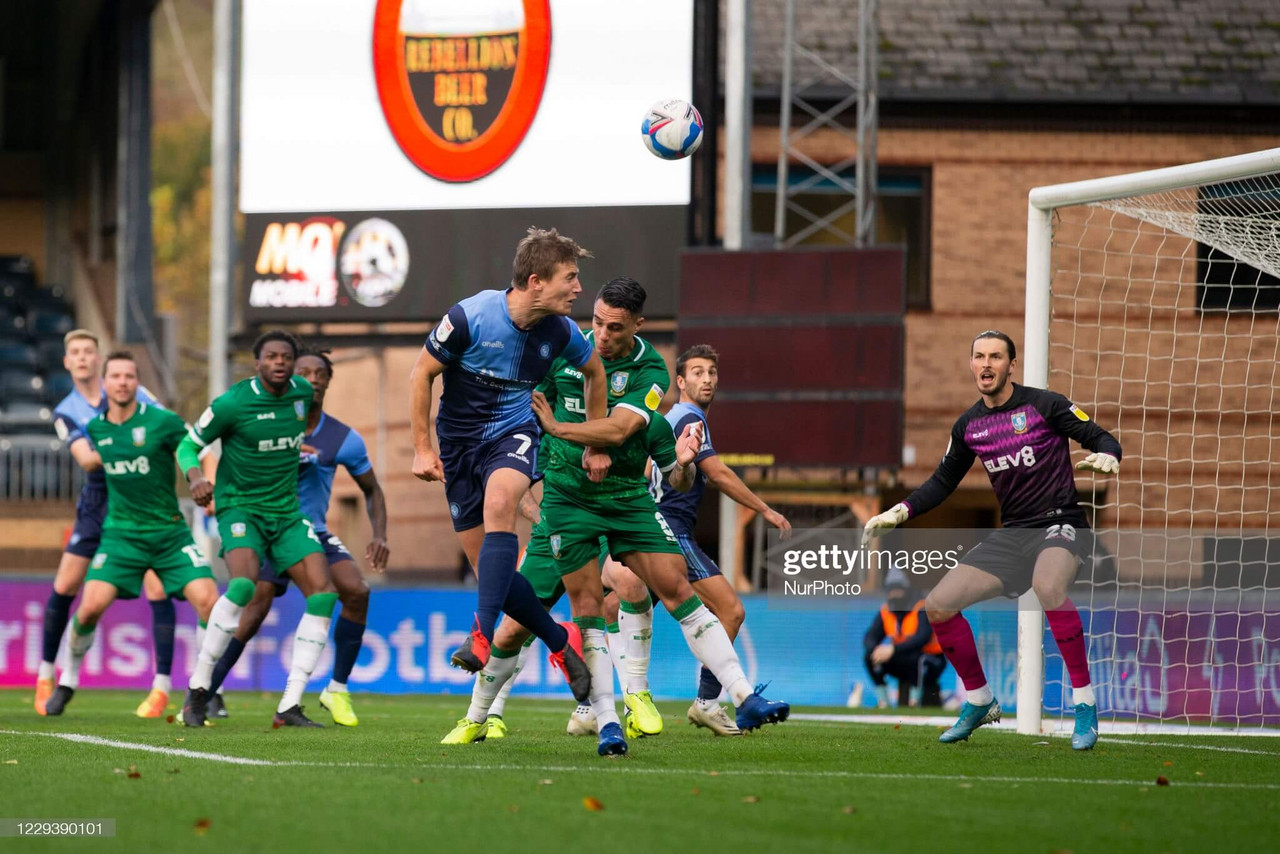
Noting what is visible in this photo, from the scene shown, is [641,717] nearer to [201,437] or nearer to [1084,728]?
[1084,728]

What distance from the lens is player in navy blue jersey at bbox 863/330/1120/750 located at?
8.21 m

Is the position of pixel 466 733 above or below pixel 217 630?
below

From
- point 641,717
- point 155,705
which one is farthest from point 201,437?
point 641,717

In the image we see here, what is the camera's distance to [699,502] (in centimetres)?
967

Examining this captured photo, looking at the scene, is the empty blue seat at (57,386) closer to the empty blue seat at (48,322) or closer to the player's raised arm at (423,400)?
the empty blue seat at (48,322)

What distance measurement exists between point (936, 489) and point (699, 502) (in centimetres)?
161

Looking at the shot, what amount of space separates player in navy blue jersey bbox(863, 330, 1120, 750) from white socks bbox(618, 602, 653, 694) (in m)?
1.57

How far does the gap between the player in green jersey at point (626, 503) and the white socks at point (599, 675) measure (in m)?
0.02

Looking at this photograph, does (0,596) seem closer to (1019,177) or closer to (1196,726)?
(1196,726)

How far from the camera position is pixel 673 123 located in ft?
38.2

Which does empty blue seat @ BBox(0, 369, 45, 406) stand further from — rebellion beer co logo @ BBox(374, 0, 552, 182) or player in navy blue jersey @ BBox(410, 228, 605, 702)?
player in navy blue jersey @ BBox(410, 228, 605, 702)

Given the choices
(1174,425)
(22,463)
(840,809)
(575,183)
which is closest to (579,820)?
(840,809)

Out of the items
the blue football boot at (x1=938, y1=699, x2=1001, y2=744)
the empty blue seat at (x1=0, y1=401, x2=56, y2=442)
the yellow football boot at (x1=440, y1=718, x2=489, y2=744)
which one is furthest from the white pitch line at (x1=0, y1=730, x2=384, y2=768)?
the empty blue seat at (x1=0, y1=401, x2=56, y2=442)
